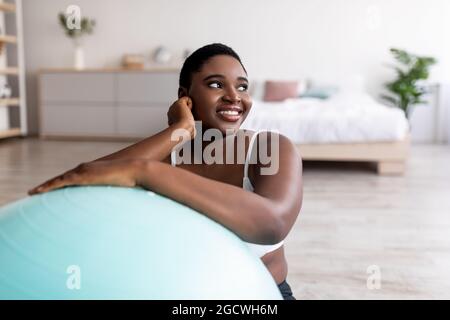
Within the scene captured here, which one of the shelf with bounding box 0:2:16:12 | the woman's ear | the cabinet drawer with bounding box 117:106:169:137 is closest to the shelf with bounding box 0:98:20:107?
the shelf with bounding box 0:2:16:12

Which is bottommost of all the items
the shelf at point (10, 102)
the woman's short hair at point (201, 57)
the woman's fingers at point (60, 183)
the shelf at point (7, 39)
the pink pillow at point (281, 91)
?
the shelf at point (10, 102)

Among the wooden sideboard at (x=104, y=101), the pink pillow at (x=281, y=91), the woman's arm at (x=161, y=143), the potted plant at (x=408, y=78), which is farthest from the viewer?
the wooden sideboard at (x=104, y=101)

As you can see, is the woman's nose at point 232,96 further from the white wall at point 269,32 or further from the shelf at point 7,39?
the shelf at point 7,39

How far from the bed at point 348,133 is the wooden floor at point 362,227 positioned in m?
0.18

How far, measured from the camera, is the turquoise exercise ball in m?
0.55

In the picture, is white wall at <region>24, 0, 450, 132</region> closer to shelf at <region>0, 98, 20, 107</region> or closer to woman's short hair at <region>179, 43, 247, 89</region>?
shelf at <region>0, 98, 20, 107</region>

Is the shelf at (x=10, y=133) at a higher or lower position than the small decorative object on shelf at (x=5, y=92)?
lower

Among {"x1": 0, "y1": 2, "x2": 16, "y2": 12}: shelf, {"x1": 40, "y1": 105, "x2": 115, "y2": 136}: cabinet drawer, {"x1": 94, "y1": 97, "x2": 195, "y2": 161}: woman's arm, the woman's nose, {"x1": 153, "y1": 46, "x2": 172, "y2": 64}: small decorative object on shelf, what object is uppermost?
{"x1": 0, "y1": 2, "x2": 16, "y2": 12}: shelf

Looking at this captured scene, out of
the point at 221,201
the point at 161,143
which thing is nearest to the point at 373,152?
the point at 161,143

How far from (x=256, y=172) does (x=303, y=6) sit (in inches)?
248

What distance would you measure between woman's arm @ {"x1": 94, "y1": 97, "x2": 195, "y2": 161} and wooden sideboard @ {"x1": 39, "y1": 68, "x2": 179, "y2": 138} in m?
5.87

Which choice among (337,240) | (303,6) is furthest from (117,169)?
(303,6)

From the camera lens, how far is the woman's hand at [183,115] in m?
0.83

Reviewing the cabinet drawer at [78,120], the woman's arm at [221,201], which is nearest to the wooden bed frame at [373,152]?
the cabinet drawer at [78,120]
